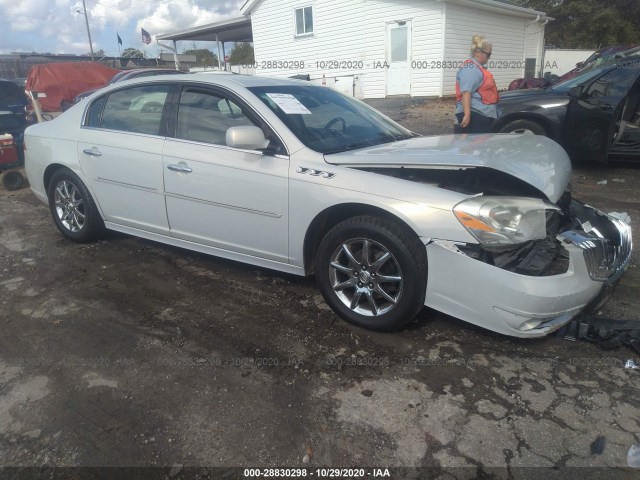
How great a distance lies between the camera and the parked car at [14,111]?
32.3 feet

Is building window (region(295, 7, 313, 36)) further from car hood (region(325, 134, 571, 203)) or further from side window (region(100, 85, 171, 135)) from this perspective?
car hood (region(325, 134, 571, 203))

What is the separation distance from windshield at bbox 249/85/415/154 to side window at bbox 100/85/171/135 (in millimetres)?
905

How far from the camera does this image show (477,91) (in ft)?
17.9

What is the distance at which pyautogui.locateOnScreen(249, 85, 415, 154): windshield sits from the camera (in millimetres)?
3449

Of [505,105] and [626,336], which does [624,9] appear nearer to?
[505,105]

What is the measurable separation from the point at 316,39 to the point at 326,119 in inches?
678

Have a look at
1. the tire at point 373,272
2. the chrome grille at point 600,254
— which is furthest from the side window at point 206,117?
the chrome grille at point 600,254

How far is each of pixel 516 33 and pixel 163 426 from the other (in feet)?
74.5

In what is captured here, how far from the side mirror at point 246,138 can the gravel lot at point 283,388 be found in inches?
46.4

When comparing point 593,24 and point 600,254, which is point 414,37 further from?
point 593,24

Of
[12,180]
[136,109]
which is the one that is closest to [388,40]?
[12,180]

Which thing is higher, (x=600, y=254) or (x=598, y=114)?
(x=598, y=114)

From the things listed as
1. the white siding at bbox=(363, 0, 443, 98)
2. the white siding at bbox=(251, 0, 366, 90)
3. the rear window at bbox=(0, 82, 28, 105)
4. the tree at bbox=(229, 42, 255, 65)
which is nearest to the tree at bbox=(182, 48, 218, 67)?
the tree at bbox=(229, 42, 255, 65)

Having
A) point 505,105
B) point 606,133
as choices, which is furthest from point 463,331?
point 505,105
